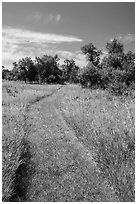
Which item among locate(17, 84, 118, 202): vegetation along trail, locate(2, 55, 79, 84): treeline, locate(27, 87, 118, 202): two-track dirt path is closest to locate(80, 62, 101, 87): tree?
locate(17, 84, 118, 202): vegetation along trail

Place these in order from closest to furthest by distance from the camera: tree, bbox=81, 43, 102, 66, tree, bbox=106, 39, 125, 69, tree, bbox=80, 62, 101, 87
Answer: tree, bbox=106, 39, 125, 69 → tree, bbox=80, 62, 101, 87 → tree, bbox=81, 43, 102, 66

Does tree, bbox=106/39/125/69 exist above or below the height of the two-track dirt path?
above

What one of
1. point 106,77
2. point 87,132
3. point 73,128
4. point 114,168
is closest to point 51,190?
point 114,168

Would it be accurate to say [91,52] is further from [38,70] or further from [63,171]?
[38,70]

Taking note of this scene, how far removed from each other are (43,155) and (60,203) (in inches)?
109

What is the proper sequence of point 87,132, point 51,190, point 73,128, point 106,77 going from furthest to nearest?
1. point 106,77
2. point 73,128
3. point 87,132
4. point 51,190

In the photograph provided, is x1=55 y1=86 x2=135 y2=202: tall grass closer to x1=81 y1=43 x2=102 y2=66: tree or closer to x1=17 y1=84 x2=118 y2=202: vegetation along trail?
x1=17 y1=84 x2=118 y2=202: vegetation along trail

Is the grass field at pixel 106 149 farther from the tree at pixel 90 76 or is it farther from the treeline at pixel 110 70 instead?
the tree at pixel 90 76

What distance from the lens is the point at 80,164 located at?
7.27 meters

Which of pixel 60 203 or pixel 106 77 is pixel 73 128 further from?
pixel 106 77

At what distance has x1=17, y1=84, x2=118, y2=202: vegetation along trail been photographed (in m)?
5.68

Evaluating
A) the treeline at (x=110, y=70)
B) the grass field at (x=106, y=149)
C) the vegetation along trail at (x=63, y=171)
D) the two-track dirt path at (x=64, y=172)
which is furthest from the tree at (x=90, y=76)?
the two-track dirt path at (x=64, y=172)

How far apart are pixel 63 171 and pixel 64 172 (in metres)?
0.06

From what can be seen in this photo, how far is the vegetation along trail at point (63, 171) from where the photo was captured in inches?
223
